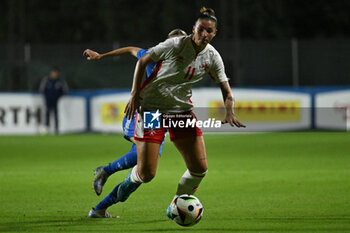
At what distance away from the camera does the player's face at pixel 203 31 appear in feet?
22.9

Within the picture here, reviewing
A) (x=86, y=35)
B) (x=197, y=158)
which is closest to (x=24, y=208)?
(x=197, y=158)

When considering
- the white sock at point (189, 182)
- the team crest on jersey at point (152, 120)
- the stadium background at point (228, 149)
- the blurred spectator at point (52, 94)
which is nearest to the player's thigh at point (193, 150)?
the white sock at point (189, 182)

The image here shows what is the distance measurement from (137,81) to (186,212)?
4.52ft

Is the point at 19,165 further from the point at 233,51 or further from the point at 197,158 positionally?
the point at 233,51

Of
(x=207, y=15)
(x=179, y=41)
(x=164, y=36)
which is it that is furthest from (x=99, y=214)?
(x=164, y=36)

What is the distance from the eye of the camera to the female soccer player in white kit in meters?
7.04

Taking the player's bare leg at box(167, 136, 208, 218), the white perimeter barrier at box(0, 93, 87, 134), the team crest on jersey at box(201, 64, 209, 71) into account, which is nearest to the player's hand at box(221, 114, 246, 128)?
the player's bare leg at box(167, 136, 208, 218)

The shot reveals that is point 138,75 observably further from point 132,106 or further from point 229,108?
point 229,108

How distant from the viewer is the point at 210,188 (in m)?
10.4

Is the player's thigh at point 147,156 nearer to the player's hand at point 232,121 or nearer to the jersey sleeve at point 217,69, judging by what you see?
the player's hand at point 232,121

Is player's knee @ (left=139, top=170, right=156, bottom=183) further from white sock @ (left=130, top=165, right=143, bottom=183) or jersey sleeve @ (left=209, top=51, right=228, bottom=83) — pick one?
jersey sleeve @ (left=209, top=51, right=228, bottom=83)

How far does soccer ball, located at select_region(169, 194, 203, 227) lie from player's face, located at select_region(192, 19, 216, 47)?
1579 millimetres

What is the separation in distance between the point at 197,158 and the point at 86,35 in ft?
117

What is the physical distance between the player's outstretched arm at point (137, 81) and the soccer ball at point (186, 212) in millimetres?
1036
